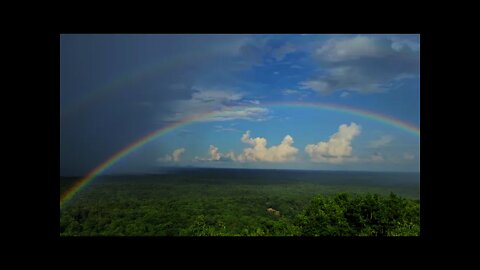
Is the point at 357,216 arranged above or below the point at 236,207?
below

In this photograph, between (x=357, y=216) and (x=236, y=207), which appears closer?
(x=357, y=216)

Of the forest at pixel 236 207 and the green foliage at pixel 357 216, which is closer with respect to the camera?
the green foliage at pixel 357 216

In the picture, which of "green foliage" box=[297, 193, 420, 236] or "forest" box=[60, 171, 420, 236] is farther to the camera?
"forest" box=[60, 171, 420, 236]
